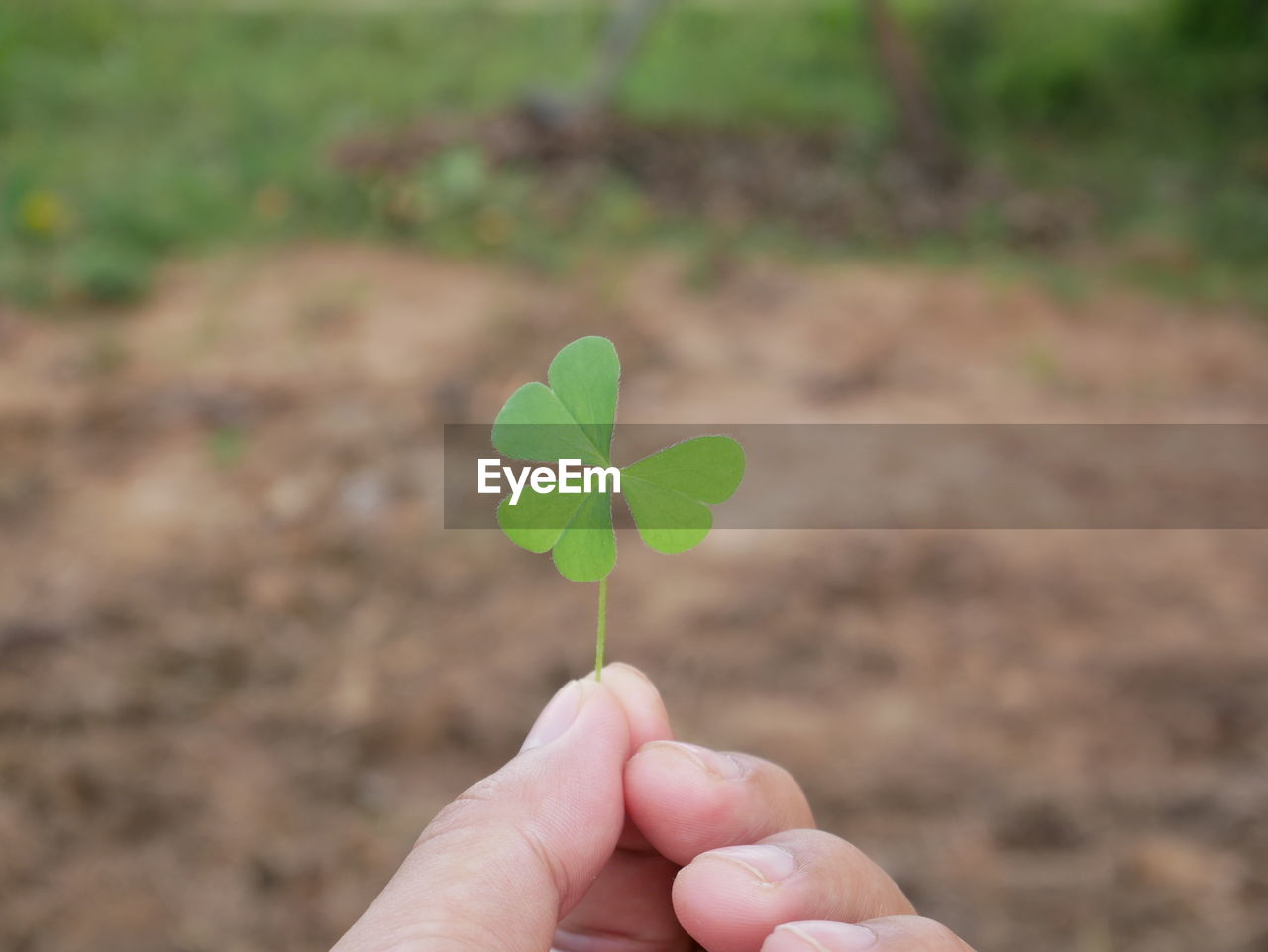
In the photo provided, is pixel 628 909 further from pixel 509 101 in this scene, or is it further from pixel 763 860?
pixel 509 101

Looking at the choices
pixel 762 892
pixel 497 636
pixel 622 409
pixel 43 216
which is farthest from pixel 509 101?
pixel 762 892

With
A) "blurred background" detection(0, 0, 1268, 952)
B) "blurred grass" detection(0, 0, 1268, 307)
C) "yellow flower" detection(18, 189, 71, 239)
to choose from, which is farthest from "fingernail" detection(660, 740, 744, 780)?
"yellow flower" detection(18, 189, 71, 239)

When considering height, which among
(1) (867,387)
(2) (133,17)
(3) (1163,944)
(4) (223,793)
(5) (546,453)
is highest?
(2) (133,17)

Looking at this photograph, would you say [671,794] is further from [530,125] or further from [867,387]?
[530,125]

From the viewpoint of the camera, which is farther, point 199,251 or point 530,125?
point 530,125

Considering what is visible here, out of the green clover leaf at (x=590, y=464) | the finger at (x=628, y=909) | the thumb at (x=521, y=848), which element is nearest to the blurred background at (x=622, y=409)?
the finger at (x=628, y=909)

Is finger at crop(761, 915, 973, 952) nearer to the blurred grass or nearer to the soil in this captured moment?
the blurred grass

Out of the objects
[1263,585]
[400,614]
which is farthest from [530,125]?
[1263,585]
